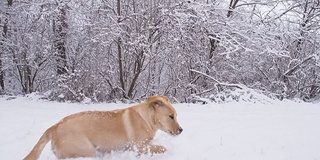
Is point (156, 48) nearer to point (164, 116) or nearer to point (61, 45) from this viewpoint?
point (61, 45)

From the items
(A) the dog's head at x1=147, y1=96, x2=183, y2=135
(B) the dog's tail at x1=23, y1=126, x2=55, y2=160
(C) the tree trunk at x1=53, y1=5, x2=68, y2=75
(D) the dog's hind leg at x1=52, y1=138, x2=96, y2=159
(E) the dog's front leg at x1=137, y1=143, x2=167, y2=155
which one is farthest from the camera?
(C) the tree trunk at x1=53, y1=5, x2=68, y2=75

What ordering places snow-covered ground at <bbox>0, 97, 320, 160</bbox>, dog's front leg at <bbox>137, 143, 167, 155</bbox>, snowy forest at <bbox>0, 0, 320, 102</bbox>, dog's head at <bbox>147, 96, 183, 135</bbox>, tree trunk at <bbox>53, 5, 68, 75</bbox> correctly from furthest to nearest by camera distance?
tree trunk at <bbox>53, 5, 68, 75</bbox> → snowy forest at <bbox>0, 0, 320, 102</bbox> → dog's head at <bbox>147, 96, 183, 135</bbox> → dog's front leg at <bbox>137, 143, 167, 155</bbox> → snow-covered ground at <bbox>0, 97, 320, 160</bbox>

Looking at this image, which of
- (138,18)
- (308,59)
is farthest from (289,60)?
(138,18)

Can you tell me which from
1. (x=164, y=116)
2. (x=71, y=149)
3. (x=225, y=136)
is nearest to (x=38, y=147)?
(x=71, y=149)

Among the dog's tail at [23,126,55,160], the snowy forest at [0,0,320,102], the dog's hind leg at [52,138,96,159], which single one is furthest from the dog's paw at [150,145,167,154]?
the snowy forest at [0,0,320,102]

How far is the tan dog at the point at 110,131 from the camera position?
416cm

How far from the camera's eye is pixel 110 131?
4.48 m

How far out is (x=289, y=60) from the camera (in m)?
14.3

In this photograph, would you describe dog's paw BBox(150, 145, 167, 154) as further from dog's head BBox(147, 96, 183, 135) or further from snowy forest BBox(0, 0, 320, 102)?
snowy forest BBox(0, 0, 320, 102)

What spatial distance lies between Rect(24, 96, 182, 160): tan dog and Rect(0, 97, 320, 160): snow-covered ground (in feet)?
0.55

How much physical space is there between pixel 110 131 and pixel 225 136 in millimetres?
1882

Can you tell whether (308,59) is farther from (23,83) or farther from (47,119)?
(23,83)

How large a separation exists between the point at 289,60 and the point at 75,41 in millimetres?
9266

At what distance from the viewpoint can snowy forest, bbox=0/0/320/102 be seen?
11.6 meters
